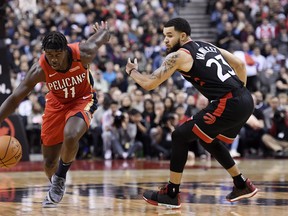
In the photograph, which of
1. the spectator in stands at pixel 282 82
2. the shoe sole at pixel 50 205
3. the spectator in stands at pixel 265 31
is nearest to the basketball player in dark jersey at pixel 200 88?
the shoe sole at pixel 50 205

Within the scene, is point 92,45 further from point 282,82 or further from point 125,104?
point 282,82

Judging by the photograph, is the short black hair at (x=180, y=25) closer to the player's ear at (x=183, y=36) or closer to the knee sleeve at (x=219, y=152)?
the player's ear at (x=183, y=36)

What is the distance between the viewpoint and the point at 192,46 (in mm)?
7266

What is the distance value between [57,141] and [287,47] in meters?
13.2

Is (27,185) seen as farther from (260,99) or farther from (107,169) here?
(260,99)

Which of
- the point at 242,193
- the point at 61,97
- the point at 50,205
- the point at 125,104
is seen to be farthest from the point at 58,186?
the point at 125,104

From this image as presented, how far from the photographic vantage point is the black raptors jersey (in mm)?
7195

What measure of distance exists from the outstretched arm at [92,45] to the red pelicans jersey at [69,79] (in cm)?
6

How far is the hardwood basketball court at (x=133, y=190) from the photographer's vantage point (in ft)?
22.9

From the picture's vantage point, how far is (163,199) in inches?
288

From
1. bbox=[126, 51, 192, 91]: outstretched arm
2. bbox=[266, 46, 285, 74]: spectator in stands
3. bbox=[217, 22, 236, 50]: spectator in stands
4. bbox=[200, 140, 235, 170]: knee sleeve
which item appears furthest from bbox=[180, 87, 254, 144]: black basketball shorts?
bbox=[217, 22, 236, 50]: spectator in stands

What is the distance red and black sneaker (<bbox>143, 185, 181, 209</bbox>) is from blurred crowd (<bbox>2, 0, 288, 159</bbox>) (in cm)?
661

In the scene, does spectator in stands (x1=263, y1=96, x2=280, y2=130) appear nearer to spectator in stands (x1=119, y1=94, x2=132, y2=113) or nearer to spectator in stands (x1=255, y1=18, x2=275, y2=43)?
spectator in stands (x1=119, y1=94, x2=132, y2=113)

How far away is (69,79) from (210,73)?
1452 mm
